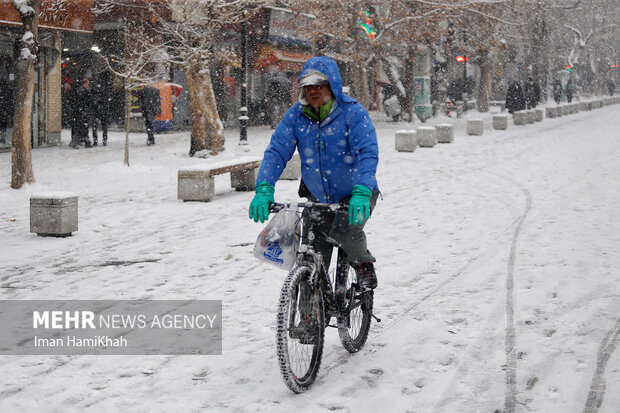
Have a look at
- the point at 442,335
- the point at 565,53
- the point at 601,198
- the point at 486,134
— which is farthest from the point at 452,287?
the point at 565,53

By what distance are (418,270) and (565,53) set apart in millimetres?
69353

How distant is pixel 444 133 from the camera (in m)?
24.7

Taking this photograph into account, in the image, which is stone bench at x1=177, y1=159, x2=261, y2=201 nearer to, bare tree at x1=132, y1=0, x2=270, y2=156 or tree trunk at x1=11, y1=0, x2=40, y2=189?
tree trunk at x1=11, y1=0, x2=40, y2=189

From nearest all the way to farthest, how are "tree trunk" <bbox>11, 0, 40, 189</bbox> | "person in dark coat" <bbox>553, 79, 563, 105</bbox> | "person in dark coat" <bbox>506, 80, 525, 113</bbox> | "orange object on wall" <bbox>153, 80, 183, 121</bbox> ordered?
"tree trunk" <bbox>11, 0, 40, 189</bbox>, "orange object on wall" <bbox>153, 80, 183, 121</bbox>, "person in dark coat" <bbox>506, 80, 525, 113</bbox>, "person in dark coat" <bbox>553, 79, 563, 105</bbox>

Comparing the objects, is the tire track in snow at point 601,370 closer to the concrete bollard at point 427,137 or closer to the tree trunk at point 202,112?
the tree trunk at point 202,112

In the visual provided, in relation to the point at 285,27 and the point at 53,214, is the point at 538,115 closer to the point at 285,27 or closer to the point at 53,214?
the point at 285,27

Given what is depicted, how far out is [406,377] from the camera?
5.20 metres

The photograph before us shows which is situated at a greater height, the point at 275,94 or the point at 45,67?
the point at 45,67

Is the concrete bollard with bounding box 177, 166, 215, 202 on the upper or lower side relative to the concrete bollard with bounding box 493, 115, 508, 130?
lower

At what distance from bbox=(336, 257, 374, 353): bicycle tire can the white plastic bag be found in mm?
504

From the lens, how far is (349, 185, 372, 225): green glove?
15.3 feet

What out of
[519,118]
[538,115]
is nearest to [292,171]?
[519,118]

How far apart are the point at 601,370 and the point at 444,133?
64.8ft

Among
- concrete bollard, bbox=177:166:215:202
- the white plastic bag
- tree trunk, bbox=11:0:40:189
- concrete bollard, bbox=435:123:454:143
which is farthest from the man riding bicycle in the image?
concrete bollard, bbox=435:123:454:143
